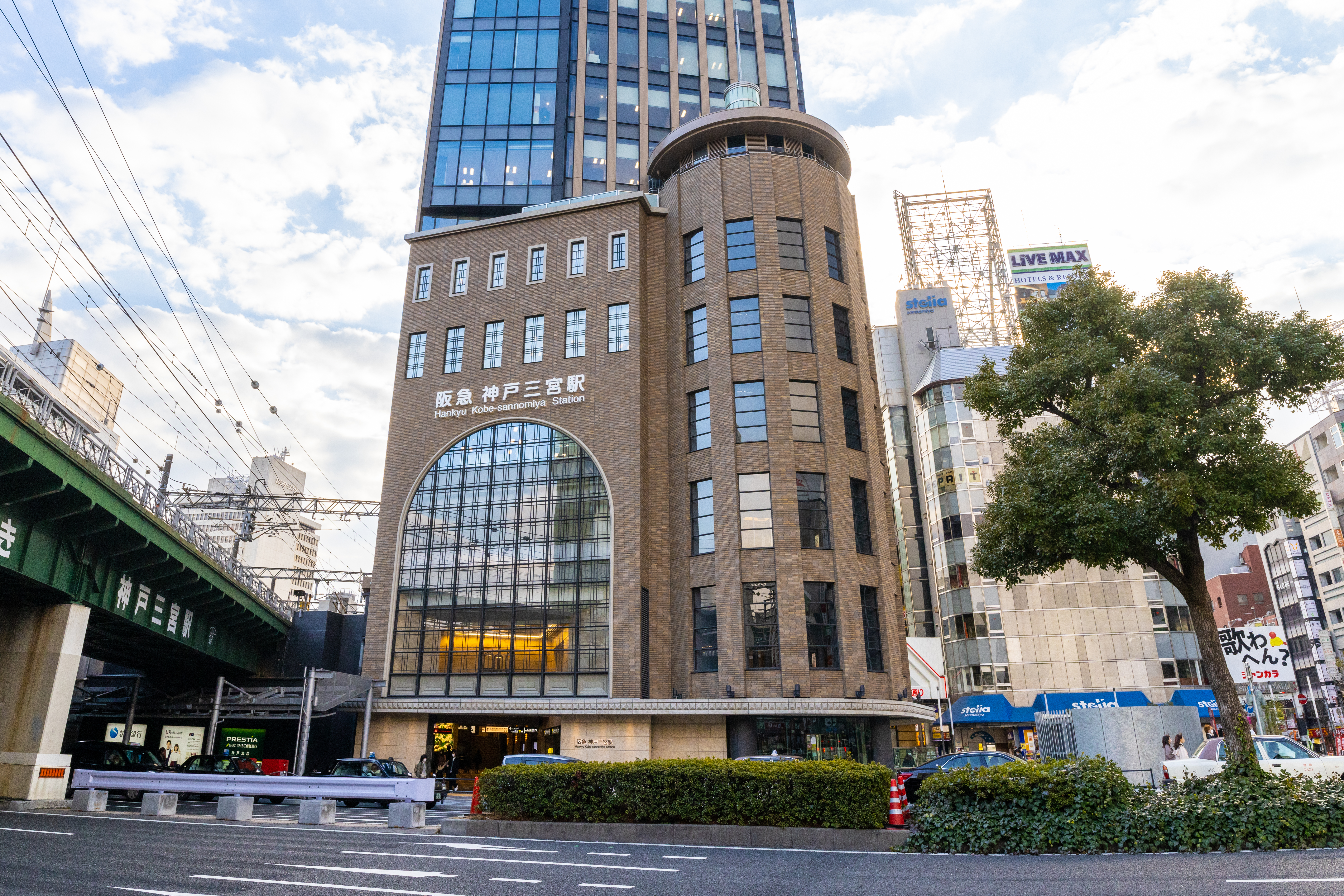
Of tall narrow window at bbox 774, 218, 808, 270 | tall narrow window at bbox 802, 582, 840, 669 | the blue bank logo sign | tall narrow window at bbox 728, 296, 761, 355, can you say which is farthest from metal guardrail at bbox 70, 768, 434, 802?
the blue bank logo sign

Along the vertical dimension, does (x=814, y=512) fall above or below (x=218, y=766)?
above

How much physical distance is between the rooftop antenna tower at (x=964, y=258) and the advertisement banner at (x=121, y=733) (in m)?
63.2

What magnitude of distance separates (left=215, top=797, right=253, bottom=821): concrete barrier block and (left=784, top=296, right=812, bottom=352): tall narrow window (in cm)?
2457

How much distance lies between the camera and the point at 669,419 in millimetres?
36344

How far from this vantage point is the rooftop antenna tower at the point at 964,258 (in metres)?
70.8

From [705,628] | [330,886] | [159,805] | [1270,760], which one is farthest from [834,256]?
[330,886]

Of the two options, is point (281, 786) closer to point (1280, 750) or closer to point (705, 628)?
point (705, 628)

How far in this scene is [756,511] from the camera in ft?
108

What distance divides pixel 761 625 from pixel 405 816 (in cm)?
1570

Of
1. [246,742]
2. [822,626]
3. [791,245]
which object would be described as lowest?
[246,742]

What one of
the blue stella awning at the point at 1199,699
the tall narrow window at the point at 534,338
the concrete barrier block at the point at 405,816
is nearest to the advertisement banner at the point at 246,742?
the tall narrow window at the point at 534,338

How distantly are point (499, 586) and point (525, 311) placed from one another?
12.7 meters

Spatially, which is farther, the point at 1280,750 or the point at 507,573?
the point at 507,573

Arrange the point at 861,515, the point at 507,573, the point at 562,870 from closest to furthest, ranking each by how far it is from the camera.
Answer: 1. the point at 562,870
2. the point at 861,515
3. the point at 507,573
